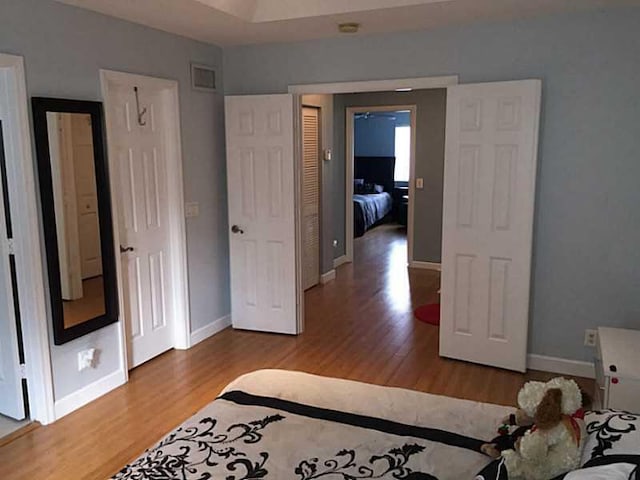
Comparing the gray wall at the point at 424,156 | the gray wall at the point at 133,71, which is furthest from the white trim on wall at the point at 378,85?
the gray wall at the point at 424,156

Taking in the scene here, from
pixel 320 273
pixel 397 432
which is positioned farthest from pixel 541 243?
pixel 320 273

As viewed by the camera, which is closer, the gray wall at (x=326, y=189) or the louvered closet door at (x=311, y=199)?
the louvered closet door at (x=311, y=199)

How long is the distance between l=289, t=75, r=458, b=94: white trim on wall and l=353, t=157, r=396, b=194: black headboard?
7699mm

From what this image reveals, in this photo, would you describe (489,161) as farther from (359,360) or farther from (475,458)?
(475,458)

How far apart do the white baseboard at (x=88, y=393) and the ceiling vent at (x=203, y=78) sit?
2.28 metres

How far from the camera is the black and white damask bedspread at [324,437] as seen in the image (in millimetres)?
1767

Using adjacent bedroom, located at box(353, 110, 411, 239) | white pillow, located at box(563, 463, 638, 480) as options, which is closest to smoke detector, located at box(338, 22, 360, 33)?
white pillow, located at box(563, 463, 638, 480)

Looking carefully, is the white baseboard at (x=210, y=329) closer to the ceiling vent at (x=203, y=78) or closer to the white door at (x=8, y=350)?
the white door at (x=8, y=350)

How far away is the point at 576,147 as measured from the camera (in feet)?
12.1

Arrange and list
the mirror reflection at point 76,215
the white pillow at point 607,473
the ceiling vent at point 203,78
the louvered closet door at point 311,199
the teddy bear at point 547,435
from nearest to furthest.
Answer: the white pillow at point 607,473 < the teddy bear at point 547,435 < the mirror reflection at point 76,215 < the ceiling vent at point 203,78 < the louvered closet door at point 311,199

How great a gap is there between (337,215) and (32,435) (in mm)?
4670

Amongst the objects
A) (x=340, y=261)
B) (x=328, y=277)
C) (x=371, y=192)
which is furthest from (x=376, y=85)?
(x=371, y=192)

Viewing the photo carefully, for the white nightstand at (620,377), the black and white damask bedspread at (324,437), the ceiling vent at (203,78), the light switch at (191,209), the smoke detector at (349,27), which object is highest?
the smoke detector at (349,27)

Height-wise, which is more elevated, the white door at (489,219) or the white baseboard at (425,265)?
the white door at (489,219)
